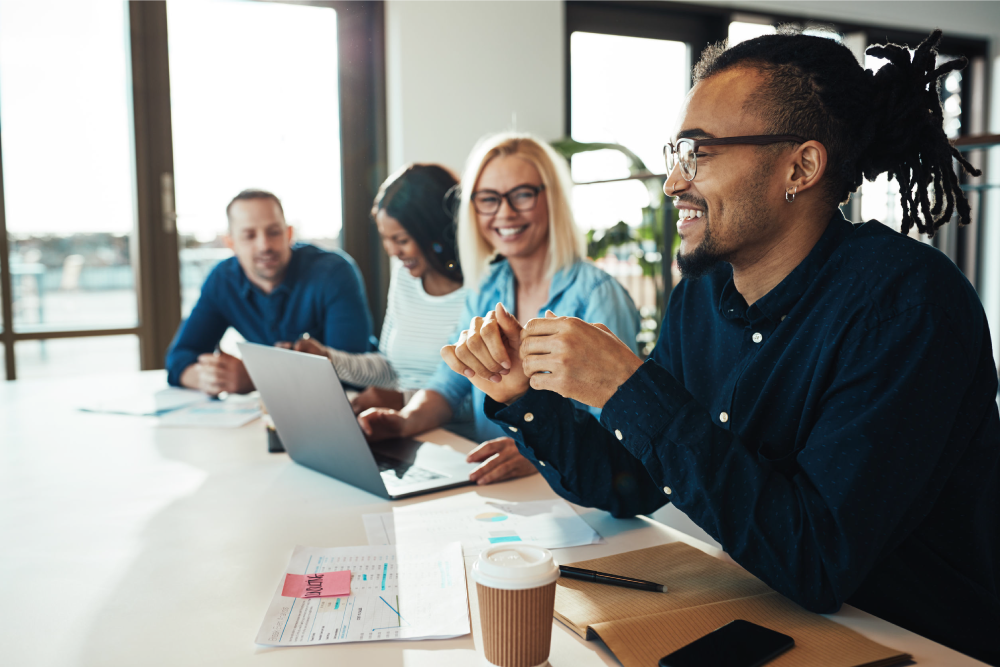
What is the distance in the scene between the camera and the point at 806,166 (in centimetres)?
99

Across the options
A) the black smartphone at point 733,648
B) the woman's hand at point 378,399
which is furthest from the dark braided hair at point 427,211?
the black smartphone at point 733,648

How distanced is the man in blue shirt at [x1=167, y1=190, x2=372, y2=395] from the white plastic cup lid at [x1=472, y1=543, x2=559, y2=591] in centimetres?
187

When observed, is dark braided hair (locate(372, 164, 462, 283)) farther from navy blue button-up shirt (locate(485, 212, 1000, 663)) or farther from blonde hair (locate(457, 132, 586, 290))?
navy blue button-up shirt (locate(485, 212, 1000, 663))

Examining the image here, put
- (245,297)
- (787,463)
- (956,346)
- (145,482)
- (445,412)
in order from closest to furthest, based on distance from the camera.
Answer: (956,346) → (787,463) → (145,482) → (445,412) → (245,297)

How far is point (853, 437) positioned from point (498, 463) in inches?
24.2

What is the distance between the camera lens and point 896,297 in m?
0.85

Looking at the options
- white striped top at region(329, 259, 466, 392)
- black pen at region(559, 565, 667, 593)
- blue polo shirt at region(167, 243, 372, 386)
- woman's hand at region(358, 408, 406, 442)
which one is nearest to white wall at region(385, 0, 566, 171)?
blue polo shirt at region(167, 243, 372, 386)

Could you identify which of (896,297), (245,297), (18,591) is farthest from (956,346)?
(245,297)

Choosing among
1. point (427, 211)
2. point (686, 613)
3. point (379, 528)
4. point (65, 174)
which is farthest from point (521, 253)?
point (65, 174)

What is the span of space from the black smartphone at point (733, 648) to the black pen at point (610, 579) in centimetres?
10

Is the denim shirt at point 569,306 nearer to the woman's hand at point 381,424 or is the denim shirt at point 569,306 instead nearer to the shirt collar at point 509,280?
the shirt collar at point 509,280

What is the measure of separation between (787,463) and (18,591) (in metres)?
0.94

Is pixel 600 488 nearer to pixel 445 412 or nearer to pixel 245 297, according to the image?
pixel 445 412

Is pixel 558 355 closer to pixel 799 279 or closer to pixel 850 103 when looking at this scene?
pixel 799 279
